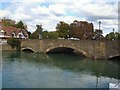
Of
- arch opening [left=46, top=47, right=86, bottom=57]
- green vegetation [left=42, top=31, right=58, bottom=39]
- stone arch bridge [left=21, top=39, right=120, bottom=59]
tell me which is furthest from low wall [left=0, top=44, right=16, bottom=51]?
green vegetation [left=42, top=31, right=58, bottom=39]

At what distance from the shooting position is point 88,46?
1313 inches

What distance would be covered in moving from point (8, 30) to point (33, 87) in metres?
41.3

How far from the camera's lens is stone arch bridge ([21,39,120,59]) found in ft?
102

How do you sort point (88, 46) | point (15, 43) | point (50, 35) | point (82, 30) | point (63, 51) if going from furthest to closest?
point (50, 35) < point (82, 30) < point (63, 51) < point (15, 43) < point (88, 46)

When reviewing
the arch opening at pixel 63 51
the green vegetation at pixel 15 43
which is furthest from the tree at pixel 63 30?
the green vegetation at pixel 15 43

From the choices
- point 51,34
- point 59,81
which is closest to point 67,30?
point 51,34

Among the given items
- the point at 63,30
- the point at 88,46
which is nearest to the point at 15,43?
the point at 88,46

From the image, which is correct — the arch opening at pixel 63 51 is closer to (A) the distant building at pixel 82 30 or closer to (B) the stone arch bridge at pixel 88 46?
(B) the stone arch bridge at pixel 88 46

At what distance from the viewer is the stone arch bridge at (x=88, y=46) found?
31138mm

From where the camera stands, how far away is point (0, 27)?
5400 centimetres

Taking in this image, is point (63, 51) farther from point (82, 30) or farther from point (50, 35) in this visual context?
point (50, 35)

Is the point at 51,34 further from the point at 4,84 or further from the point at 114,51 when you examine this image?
the point at 4,84

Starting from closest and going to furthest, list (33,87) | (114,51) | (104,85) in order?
(33,87)
(104,85)
(114,51)

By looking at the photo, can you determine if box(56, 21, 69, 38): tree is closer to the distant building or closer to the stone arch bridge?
the distant building
